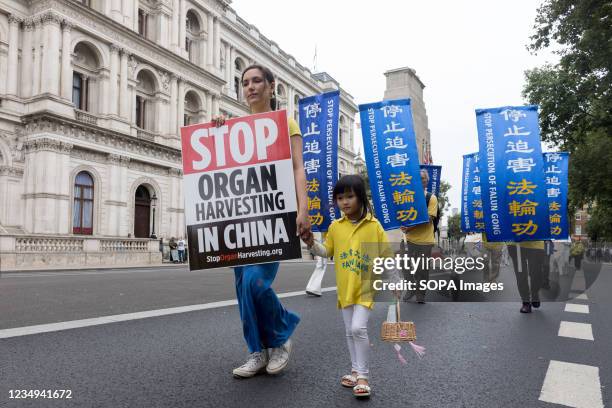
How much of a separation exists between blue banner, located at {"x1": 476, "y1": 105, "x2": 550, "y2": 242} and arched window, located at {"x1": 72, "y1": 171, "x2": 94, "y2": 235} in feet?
74.1

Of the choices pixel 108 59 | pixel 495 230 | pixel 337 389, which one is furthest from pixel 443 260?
pixel 108 59

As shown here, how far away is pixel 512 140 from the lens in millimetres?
7781

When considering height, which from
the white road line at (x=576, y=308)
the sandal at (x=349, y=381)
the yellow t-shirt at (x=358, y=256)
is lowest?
the white road line at (x=576, y=308)

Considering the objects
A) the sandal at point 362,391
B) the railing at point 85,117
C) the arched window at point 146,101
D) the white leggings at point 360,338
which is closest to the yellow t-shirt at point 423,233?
the white leggings at point 360,338

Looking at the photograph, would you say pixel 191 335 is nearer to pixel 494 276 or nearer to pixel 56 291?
pixel 56 291

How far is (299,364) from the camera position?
3.68 metres

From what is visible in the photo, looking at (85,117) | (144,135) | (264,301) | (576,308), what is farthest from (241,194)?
(144,135)

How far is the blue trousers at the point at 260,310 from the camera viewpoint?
128 inches

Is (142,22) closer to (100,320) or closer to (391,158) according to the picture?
(391,158)

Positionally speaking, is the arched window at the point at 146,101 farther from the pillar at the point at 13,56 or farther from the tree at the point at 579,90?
the tree at the point at 579,90

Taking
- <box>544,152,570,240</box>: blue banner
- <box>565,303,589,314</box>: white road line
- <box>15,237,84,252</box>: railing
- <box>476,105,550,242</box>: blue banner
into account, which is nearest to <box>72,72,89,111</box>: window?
<box>15,237,84,252</box>: railing

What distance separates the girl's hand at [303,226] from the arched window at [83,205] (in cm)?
2504

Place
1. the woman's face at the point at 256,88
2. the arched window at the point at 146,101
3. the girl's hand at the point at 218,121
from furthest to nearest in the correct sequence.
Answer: the arched window at the point at 146,101
the woman's face at the point at 256,88
the girl's hand at the point at 218,121

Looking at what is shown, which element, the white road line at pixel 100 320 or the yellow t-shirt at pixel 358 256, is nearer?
the yellow t-shirt at pixel 358 256
